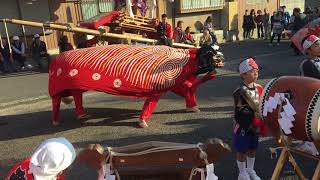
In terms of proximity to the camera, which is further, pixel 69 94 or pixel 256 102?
pixel 69 94

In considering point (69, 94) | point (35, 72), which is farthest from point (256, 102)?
point (35, 72)

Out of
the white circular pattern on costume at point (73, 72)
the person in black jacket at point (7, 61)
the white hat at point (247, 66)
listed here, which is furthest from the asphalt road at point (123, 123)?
the person in black jacket at point (7, 61)

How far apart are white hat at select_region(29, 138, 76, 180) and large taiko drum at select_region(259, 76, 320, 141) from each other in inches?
60.6

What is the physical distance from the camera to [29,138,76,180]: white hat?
2.33 meters

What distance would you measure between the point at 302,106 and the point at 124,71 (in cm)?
329

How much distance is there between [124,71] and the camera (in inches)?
230

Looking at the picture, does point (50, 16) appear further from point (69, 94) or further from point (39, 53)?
point (69, 94)

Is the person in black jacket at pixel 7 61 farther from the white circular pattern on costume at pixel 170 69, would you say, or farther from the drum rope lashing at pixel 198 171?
the drum rope lashing at pixel 198 171

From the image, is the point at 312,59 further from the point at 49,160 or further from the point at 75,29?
the point at 75,29

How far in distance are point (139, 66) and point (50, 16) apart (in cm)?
874

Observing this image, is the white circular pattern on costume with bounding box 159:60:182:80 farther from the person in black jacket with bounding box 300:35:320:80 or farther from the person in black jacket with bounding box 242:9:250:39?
the person in black jacket with bounding box 242:9:250:39

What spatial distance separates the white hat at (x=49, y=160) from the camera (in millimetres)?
2328

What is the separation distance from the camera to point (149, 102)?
6.11 meters

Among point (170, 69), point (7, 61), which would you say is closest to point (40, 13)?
point (7, 61)
